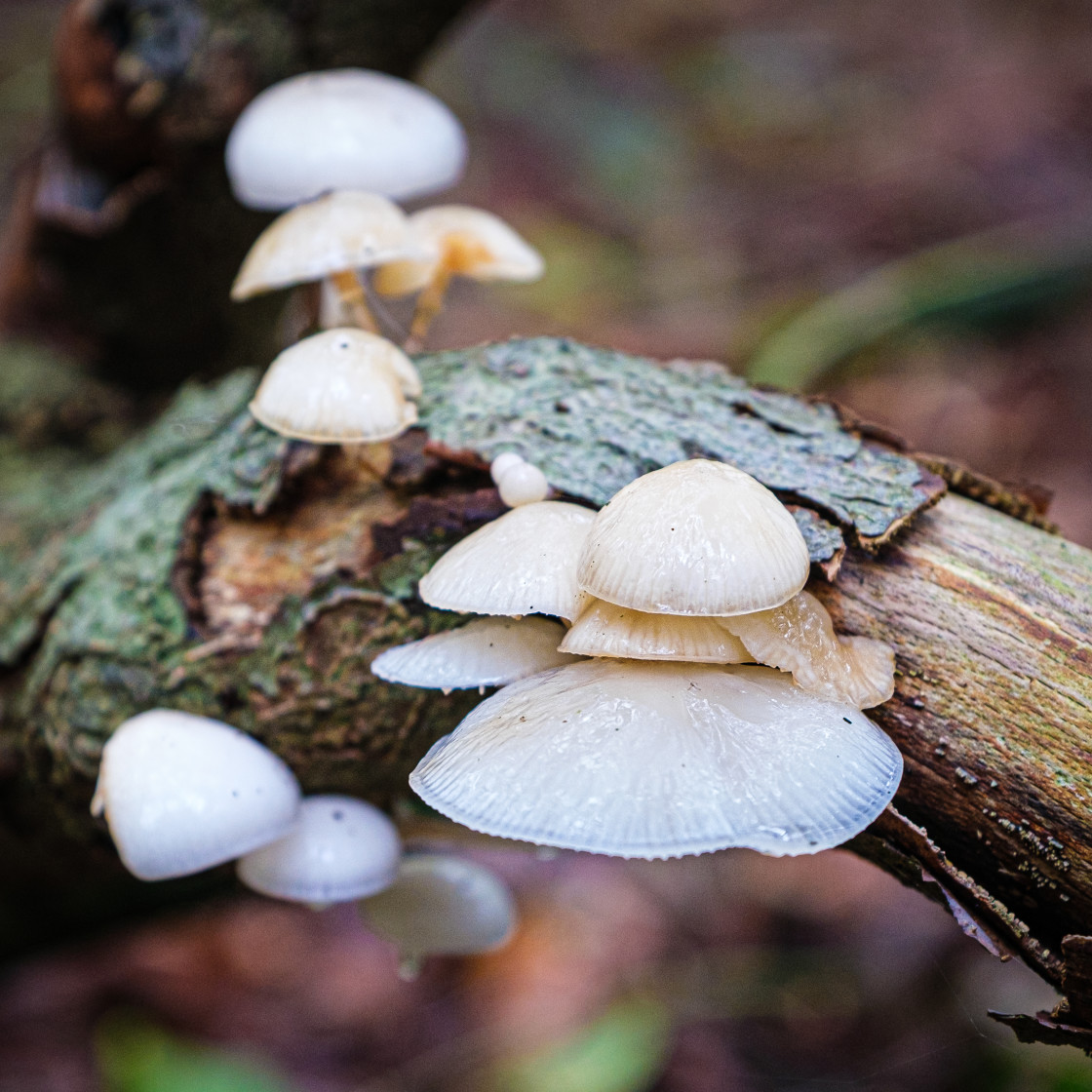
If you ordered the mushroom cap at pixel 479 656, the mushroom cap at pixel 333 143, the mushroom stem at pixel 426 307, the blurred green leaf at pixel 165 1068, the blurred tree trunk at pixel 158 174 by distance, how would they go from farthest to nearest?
the blurred green leaf at pixel 165 1068 → the blurred tree trunk at pixel 158 174 → the mushroom stem at pixel 426 307 → the mushroom cap at pixel 333 143 → the mushroom cap at pixel 479 656

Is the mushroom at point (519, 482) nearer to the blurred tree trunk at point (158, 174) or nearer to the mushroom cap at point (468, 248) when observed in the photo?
the mushroom cap at point (468, 248)

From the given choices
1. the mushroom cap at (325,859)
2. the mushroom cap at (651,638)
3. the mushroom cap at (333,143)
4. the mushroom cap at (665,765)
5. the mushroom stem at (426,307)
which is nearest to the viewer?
the mushroom cap at (665,765)

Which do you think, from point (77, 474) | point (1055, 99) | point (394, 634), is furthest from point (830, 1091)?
point (1055, 99)

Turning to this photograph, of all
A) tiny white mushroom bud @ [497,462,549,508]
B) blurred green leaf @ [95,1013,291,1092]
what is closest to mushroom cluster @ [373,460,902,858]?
tiny white mushroom bud @ [497,462,549,508]

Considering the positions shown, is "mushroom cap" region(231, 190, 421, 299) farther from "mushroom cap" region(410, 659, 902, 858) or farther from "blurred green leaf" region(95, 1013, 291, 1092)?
"blurred green leaf" region(95, 1013, 291, 1092)

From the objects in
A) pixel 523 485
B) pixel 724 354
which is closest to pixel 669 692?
pixel 523 485

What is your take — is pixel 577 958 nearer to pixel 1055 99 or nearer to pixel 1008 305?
pixel 1008 305

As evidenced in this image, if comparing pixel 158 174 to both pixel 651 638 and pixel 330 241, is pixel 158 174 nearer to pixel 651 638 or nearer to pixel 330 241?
pixel 330 241

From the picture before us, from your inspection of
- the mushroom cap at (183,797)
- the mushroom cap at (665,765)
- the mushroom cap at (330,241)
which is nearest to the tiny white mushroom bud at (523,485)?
the mushroom cap at (665,765)
